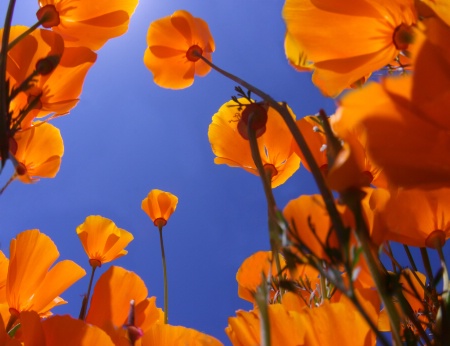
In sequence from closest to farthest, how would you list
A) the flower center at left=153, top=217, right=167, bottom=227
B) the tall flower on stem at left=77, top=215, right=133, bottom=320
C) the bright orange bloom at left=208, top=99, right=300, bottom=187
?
1. the bright orange bloom at left=208, top=99, right=300, bottom=187
2. the tall flower on stem at left=77, top=215, right=133, bottom=320
3. the flower center at left=153, top=217, right=167, bottom=227

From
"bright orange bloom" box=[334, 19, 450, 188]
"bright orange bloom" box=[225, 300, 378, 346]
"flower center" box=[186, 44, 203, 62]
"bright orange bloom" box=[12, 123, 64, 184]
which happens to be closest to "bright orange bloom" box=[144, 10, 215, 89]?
"flower center" box=[186, 44, 203, 62]

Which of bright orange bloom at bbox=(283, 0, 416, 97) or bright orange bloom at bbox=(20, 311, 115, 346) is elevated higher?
bright orange bloom at bbox=(283, 0, 416, 97)

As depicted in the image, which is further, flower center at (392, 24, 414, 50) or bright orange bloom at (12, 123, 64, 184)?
bright orange bloom at (12, 123, 64, 184)

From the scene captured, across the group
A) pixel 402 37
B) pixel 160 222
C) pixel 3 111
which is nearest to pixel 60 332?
pixel 3 111

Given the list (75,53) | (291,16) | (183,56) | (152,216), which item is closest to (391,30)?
(291,16)

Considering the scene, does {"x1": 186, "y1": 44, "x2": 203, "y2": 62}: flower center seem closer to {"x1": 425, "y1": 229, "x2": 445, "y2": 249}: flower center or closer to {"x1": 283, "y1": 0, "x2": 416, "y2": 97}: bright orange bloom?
{"x1": 283, "y1": 0, "x2": 416, "y2": 97}: bright orange bloom

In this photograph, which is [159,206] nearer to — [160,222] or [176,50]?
[160,222]
